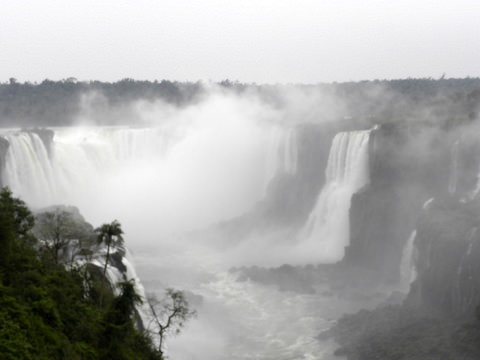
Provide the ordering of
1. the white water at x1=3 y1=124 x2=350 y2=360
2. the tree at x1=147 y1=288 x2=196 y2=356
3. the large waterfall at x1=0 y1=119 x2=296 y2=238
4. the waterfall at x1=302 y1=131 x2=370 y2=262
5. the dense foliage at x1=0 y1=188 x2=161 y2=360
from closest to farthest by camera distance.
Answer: the dense foliage at x1=0 y1=188 x2=161 y2=360 → the tree at x1=147 y1=288 x2=196 y2=356 → the white water at x1=3 y1=124 x2=350 y2=360 → the waterfall at x1=302 y1=131 x2=370 y2=262 → the large waterfall at x1=0 y1=119 x2=296 y2=238

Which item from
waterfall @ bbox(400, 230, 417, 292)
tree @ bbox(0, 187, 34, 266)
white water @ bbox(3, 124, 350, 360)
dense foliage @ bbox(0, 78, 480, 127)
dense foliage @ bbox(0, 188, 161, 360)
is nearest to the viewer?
dense foliage @ bbox(0, 188, 161, 360)

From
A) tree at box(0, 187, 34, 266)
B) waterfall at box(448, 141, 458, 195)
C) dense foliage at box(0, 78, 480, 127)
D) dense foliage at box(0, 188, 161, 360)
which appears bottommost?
dense foliage at box(0, 188, 161, 360)

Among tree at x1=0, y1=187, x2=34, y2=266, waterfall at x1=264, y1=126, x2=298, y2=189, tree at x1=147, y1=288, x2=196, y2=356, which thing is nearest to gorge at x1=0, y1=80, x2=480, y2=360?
waterfall at x1=264, y1=126, x2=298, y2=189

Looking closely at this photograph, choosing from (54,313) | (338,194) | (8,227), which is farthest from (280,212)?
(54,313)

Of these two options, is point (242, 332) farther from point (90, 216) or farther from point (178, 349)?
point (90, 216)

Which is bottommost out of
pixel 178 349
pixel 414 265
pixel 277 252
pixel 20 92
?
pixel 178 349

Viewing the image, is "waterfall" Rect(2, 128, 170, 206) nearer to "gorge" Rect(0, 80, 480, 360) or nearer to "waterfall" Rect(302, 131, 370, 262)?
"gorge" Rect(0, 80, 480, 360)

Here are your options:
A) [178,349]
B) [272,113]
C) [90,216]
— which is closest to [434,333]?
[178,349]
